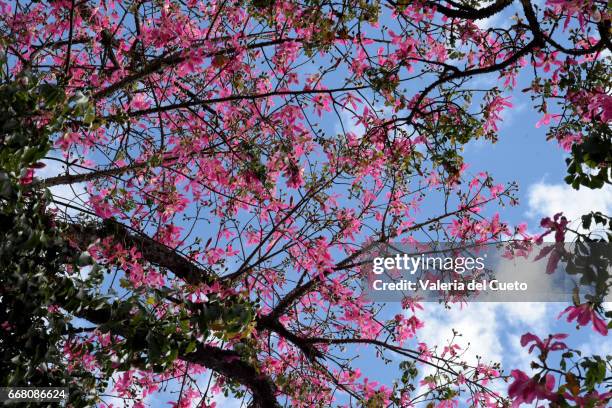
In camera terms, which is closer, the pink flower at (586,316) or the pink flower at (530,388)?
the pink flower at (530,388)

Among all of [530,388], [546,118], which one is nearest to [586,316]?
[530,388]

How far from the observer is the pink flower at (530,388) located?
2184 mm

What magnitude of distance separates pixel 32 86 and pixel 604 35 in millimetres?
3110

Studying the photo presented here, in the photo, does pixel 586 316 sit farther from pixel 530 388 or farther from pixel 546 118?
pixel 546 118

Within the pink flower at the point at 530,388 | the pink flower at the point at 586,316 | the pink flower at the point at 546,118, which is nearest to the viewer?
the pink flower at the point at 530,388

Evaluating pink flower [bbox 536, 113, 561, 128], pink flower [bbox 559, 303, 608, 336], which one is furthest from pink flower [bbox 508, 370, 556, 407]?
pink flower [bbox 536, 113, 561, 128]

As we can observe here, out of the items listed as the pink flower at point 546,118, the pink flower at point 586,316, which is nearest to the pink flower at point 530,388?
the pink flower at point 586,316

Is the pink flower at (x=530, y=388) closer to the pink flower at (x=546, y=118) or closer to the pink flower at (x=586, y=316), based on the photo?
the pink flower at (x=586, y=316)

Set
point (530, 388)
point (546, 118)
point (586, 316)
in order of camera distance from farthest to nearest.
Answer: point (546, 118)
point (586, 316)
point (530, 388)

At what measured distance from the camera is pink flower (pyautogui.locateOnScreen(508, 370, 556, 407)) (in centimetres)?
218

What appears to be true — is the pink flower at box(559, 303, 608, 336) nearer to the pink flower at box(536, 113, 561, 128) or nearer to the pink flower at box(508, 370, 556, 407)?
the pink flower at box(508, 370, 556, 407)

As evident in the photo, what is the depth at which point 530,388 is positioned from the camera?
2209 millimetres

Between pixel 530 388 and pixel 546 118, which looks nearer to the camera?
pixel 530 388

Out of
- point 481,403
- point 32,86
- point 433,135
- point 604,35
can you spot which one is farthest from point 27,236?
point 481,403
